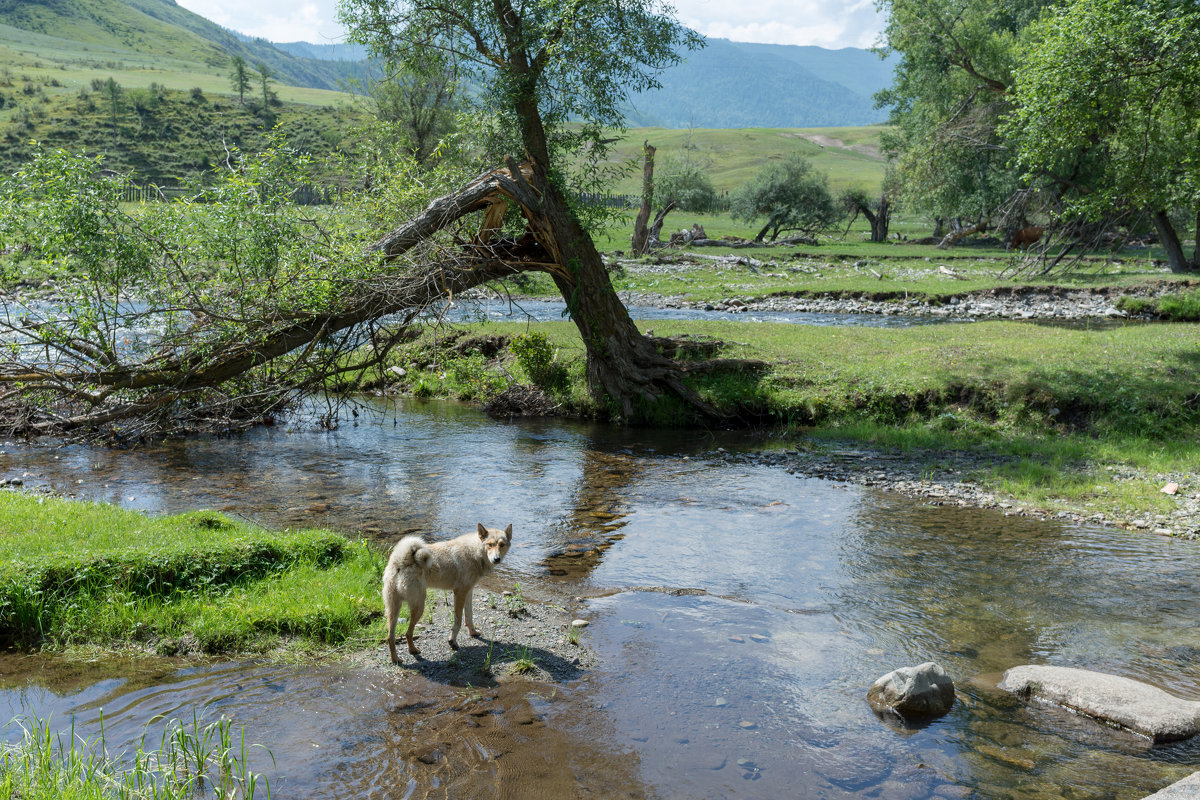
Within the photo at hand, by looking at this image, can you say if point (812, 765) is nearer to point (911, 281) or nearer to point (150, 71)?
point (911, 281)

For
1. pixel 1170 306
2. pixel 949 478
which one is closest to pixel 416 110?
pixel 1170 306

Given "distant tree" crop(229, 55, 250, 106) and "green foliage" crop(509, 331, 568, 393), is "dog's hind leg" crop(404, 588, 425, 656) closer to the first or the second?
"green foliage" crop(509, 331, 568, 393)

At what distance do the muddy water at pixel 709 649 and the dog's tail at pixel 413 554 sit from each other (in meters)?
1.16

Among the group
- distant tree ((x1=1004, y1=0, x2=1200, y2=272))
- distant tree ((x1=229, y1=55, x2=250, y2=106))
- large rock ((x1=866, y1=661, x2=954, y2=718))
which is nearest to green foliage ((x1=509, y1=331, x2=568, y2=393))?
distant tree ((x1=1004, y1=0, x2=1200, y2=272))

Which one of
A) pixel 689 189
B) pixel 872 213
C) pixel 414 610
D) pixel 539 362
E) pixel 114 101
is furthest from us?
pixel 114 101

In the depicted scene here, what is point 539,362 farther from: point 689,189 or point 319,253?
point 689,189

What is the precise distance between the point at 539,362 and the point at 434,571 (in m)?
14.3

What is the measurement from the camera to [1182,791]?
5309mm

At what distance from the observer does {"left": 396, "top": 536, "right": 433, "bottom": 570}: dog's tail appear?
754 centimetres

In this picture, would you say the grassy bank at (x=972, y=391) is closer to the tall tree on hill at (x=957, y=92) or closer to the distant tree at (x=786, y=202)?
the tall tree on hill at (x=957, y=92)

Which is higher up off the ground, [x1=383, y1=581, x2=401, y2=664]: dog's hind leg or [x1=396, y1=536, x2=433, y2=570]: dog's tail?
[x1=396, y1=536, x2=433, y2=570]: dog's tail

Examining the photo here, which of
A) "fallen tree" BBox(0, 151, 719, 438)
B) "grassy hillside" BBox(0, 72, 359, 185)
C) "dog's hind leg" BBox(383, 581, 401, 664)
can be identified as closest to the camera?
"dog's hind leg" BBox(383, 581, 401, 664)

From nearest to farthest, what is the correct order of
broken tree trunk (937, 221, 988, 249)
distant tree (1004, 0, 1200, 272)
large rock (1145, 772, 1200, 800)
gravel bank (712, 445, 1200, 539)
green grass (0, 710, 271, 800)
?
green grass (0, 710, 271, 800) → large rock (1145, 772, 1200, 800) → gravel bank (712, 445, 1200, 539) → distant tree (1004, 0, 1200, 272) → broken tree trunk (937, 221, 988, 249)

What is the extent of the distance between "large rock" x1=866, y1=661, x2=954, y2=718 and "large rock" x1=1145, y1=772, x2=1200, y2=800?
1908mm
